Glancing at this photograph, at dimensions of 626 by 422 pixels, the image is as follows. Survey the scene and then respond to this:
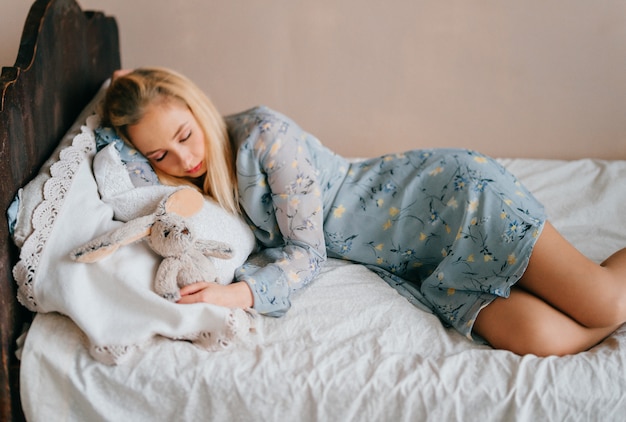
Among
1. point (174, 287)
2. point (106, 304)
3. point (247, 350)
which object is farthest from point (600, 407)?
point (106, 304)

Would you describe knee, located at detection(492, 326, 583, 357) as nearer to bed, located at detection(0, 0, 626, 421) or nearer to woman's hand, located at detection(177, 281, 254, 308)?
bed, located at detection(0, 0, 626, 421)

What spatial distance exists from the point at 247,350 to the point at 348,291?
29cm

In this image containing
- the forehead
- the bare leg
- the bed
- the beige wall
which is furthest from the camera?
the beige wall

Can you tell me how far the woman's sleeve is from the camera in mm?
1281

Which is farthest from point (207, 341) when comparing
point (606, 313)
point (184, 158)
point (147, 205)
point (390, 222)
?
point (606, 313)

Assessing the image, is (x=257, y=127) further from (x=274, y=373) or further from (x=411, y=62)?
(x=411, y=62)

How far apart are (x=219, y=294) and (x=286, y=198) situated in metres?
0.27

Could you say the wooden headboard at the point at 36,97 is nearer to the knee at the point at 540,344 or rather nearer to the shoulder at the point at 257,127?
the shoulder at the point at 257,127

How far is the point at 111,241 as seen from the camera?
105 cm

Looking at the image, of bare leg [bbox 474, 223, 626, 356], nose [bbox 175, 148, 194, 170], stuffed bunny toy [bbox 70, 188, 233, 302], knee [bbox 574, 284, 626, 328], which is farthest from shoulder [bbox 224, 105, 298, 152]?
knee [bbox 574, 284, 626, 328]

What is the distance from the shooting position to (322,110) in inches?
80.4

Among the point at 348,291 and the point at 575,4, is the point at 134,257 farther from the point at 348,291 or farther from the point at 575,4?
the point at 575,4

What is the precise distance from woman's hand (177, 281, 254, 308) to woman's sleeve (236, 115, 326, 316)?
0.08 m

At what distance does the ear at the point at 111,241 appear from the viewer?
41.3 inches
